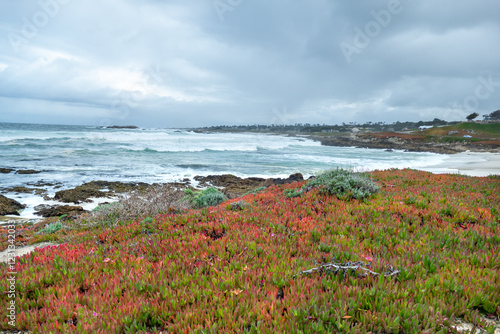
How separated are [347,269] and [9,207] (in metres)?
19.2

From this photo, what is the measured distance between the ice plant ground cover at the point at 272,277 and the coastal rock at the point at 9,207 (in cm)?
1270

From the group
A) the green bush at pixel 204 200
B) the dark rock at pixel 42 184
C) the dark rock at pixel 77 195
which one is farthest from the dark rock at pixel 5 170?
the green bush at pixel 204 200

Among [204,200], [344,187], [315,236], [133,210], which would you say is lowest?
[204,200]

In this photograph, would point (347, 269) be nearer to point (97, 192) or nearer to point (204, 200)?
point (204, 200)

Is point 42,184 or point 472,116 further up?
point 472,116

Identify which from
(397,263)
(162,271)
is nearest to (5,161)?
(162,271)

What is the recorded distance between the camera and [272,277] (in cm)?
397

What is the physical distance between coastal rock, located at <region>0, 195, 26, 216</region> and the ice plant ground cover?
12.7 metres

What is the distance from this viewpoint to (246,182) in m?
26.2

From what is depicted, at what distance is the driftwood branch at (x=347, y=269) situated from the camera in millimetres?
3953

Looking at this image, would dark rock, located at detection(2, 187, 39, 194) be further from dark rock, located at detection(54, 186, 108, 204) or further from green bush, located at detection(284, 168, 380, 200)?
green bush, located at detection(284, 168, 380, 200)

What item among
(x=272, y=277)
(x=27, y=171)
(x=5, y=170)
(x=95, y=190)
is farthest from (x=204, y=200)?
(x=5, y=170)

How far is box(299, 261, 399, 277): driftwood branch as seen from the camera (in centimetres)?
395

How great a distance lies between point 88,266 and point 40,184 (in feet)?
75.4
